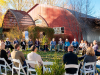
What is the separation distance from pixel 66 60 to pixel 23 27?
13508 mm

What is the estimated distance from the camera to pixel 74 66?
11.7 feet

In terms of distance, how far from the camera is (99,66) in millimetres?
5805

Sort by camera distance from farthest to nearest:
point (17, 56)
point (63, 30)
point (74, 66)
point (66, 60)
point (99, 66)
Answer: point (63, 30), point (99, 66), point (17, 56), point (66, 60), point (74, 66)

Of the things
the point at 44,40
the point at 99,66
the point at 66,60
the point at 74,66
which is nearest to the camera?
the point at 74,66

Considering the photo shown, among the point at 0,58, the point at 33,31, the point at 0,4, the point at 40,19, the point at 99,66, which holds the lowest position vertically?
the point at 99,66

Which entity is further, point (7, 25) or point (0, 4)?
point (0, 4)

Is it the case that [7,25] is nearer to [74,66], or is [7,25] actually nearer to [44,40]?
[44,40]

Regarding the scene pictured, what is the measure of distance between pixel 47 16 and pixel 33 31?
581 centimetres

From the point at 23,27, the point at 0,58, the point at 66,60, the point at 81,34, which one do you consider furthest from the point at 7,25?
the point at 66,60

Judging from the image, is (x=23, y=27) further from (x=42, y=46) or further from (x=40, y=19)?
(x=42, y=46)

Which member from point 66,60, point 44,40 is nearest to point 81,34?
point 44,40

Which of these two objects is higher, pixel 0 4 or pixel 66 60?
pixel 0 4

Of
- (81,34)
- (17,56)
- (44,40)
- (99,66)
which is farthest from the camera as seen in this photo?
(81,34)

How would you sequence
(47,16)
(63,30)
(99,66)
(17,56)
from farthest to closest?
(47,16), (63,30), (99,66), (17,56)
